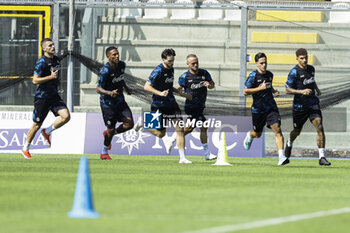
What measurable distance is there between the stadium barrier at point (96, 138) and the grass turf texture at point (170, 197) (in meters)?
5.73

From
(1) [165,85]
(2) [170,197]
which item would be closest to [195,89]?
(1) [165,85]

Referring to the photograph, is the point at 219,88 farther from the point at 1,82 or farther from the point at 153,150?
the point at 1,82

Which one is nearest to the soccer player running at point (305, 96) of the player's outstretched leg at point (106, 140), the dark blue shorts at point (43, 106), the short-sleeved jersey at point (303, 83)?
the short-sleeved jersey at point (303, 83)

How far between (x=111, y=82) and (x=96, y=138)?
4.10 metres

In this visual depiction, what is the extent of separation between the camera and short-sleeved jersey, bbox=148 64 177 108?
57.9 feet

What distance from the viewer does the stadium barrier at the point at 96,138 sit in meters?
21.8

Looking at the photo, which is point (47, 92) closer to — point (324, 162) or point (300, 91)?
point (300, 91)

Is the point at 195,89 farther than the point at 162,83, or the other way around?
the point at 195,89

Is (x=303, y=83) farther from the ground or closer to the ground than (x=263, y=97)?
farther from the ground

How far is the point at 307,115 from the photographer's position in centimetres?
1744

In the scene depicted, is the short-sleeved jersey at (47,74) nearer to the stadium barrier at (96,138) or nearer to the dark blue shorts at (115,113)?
the dark blue shorts at (115,113)

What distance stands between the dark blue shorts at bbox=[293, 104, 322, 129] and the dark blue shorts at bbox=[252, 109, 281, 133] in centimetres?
60

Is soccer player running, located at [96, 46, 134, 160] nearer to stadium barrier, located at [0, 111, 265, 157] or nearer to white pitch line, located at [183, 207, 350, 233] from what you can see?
stadium barrier, located at [0, 111, 265, 157]

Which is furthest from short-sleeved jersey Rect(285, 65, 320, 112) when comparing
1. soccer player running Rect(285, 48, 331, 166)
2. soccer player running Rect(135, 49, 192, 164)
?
soccer player running Rect(135, 49, 192, 164)
